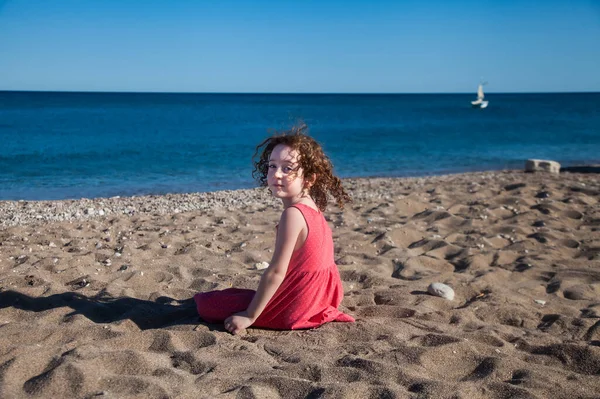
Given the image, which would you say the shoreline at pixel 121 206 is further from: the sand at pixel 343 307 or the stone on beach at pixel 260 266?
the stone on beach at pixel 260 266

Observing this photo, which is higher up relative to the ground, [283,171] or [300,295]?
[283,171]

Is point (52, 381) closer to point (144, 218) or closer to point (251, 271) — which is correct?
point (251, 271)

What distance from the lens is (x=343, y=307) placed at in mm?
4090

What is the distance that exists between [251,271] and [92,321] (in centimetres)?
164

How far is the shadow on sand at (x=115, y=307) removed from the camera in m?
3.78

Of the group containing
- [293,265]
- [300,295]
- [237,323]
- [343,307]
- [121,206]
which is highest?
[293,265]

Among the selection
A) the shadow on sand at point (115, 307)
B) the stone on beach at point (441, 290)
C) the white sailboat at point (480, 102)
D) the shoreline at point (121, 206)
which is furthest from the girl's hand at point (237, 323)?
the white sailboat at point (480, 102)

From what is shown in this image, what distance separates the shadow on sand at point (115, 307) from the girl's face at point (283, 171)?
99cm

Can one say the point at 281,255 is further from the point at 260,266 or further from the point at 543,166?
the point at 543,166

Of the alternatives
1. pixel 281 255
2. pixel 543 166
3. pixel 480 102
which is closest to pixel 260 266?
pixel 281 255

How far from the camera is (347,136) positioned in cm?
2980

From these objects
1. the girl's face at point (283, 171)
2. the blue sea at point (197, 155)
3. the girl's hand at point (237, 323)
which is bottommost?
the blue sea at point (197, 155)

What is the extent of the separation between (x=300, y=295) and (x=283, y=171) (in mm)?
765

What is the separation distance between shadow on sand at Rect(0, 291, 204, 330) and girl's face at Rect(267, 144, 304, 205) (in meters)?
0.99
